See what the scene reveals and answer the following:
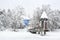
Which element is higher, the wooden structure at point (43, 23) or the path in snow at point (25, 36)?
the wooden structure at point (43, 23)

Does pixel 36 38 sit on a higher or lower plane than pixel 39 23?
lower

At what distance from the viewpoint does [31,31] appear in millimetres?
2143

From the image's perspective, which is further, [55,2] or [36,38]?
[55,2]

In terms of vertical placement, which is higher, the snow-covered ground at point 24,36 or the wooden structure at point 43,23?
the wooden structure at point 43,23

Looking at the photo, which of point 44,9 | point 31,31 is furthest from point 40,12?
point 31,31

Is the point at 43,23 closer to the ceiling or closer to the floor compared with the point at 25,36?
closer to the ceiling

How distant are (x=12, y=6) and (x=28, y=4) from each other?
211mm

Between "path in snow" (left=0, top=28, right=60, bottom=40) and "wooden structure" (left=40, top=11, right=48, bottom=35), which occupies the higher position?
"wooden structure" (left=40, top=11, right=48, bottom=35)

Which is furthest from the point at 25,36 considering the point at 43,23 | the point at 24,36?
the point at 43,23

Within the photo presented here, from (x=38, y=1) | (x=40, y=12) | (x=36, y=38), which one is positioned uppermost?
(x=38, y=1)

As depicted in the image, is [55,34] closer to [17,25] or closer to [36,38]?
[36,38]

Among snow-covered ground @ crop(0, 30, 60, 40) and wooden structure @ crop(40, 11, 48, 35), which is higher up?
wooden structure @ crop(40, 11, 48, 35)

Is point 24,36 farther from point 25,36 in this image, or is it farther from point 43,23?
point 43,23

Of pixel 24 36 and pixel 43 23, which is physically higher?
pixel 43 23
